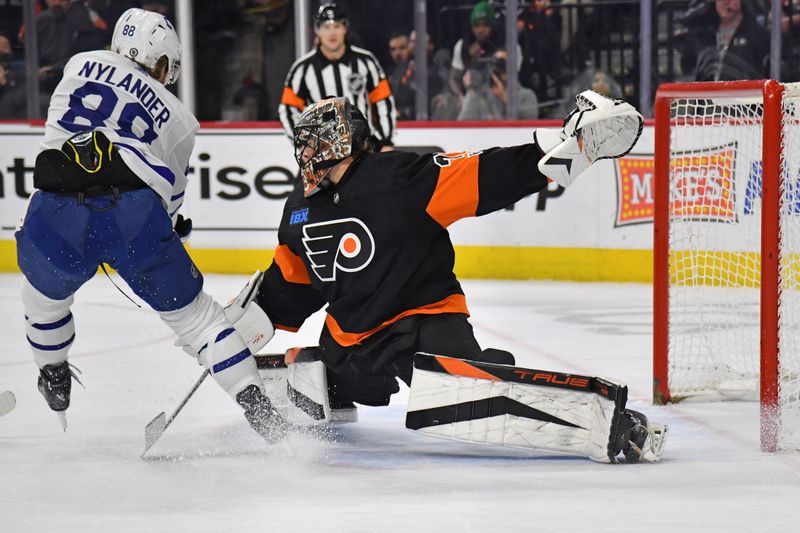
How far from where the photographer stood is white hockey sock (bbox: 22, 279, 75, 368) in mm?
2805

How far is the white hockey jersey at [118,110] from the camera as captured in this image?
273cm

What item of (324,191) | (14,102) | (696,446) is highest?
(14,102)

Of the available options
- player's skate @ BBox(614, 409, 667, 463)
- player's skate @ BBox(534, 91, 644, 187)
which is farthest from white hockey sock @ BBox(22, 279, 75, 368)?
player's skate @ BBox(614, 409, 667, 463)

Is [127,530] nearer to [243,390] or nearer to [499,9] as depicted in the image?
[243,390]

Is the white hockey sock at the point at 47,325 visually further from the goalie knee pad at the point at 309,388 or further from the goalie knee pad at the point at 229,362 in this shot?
the goalie knee pad at the point at 309,388

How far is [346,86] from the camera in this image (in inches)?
229

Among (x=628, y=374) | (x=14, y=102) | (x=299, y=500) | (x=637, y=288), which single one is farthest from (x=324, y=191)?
(x=14, y=102)

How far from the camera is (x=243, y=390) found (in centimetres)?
270

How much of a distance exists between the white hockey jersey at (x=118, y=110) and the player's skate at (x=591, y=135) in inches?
34.7

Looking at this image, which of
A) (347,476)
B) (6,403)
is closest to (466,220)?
(6,403)

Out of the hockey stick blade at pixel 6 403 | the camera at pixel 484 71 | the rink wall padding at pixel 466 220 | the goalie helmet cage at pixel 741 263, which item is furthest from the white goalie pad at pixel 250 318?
the camera at pixel 484 71

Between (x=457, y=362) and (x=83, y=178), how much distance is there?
902mm

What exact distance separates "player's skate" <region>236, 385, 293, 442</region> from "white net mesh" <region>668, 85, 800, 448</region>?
113 cm

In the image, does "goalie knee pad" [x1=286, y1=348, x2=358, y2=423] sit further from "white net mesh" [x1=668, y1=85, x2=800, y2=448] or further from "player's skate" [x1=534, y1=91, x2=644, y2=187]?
"white net mesh" [x1=668, y1=85, x2=800, y2=448]
